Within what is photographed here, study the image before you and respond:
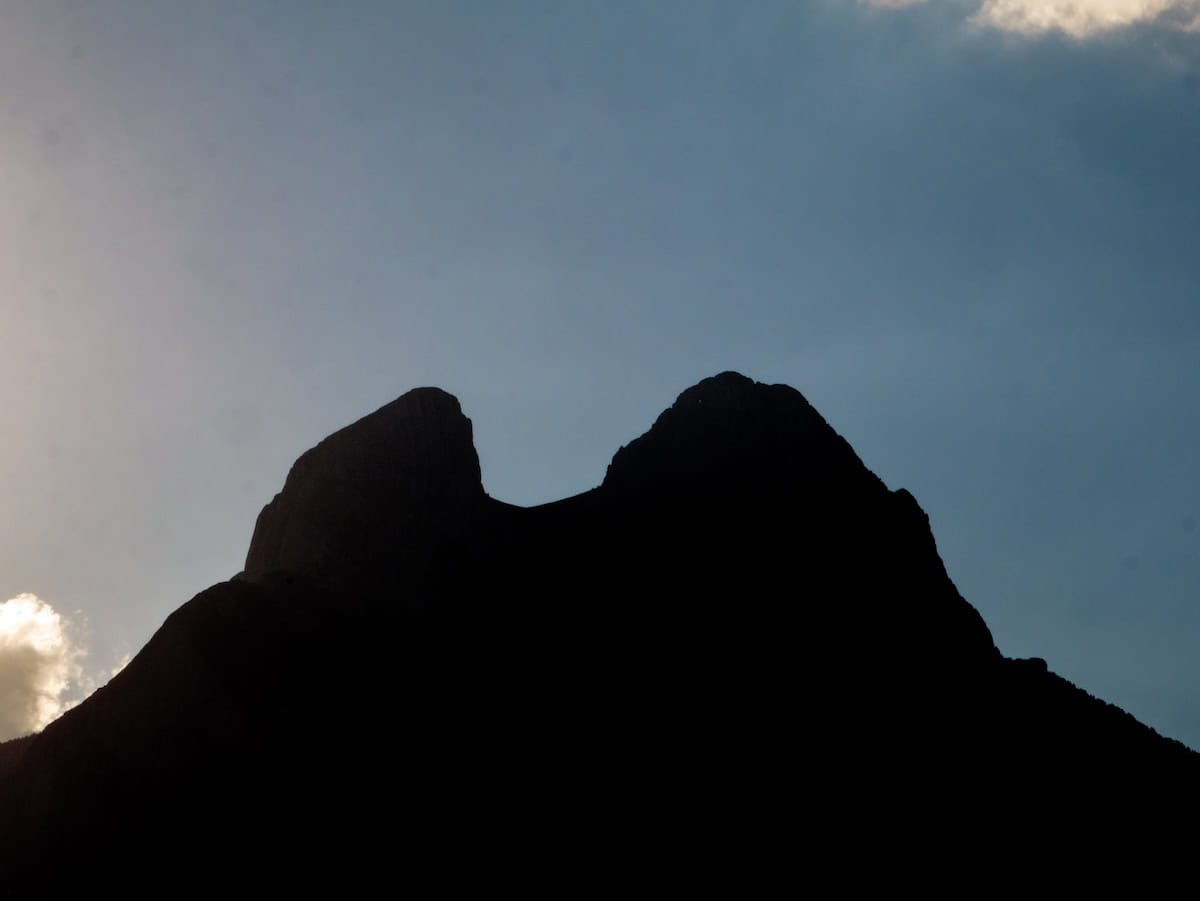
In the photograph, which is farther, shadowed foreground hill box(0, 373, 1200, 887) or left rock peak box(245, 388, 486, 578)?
left rock peak box(245, 388, 486, 578)

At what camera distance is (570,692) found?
39875 millimetres

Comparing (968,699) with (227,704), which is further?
(968,699)

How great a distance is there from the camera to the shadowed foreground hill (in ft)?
98.7

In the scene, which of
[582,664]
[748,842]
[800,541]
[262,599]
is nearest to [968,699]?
[800,541]

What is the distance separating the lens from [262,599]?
115 feet

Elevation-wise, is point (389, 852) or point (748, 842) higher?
point (748, 842)

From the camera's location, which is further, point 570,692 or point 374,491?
point 374,491

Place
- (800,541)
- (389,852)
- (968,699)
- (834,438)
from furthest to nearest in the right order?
(834,438) < (800,541) < (968,699) < (389,852)

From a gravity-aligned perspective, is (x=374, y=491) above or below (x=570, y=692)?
above

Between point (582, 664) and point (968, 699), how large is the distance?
16.0m

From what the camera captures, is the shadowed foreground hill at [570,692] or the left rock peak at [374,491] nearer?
the shadowed foreground hill at [570,692]

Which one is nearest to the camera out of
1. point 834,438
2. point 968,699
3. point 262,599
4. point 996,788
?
point 262,599

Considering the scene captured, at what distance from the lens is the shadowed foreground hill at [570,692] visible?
3009 centimetres

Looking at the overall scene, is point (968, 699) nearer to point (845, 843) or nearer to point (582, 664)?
point (845, 843)
